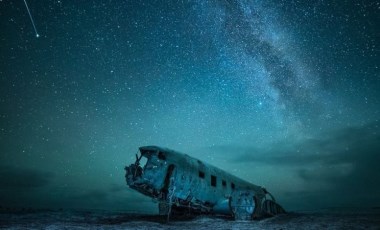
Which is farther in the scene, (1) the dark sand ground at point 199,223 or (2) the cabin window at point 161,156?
(2) the cabin window at point 161,156

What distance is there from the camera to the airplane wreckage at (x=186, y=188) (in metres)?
19.6

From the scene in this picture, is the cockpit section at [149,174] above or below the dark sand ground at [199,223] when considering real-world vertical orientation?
above

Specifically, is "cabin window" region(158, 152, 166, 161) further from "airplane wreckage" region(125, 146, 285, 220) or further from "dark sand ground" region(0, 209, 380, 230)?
"dark sand ground" region(0, 209, 380, 230)

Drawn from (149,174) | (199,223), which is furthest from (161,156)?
(199,223)

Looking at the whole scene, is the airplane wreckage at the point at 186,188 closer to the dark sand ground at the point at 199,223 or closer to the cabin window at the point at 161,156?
the cabin window at the point at 161,156

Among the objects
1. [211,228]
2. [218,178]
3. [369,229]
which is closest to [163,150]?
→ [218,178]

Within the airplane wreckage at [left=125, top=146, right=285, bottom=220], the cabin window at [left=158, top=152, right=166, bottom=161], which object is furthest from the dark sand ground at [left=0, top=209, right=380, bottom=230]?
the cabin window at [left=158, top=152, right=166, bottom=161]

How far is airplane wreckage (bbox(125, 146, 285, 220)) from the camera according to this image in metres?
19.6

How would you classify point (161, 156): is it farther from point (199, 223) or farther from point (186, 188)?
point (199, 223)

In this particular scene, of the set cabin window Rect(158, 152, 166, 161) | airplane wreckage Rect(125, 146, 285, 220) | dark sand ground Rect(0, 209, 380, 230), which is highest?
cabin window Rect(158, 152, 166, 161)

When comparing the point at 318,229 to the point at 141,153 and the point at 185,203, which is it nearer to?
the point at 185,203

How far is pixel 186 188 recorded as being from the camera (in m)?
20.5

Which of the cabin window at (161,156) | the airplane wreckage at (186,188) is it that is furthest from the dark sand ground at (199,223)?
the cabin window at (161,156)

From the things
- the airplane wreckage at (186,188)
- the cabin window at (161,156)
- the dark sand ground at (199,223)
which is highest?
the cabin window at (161,156)
